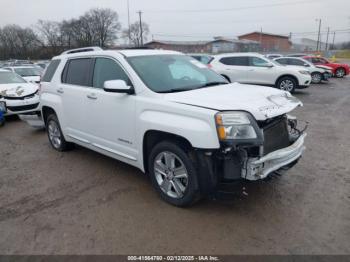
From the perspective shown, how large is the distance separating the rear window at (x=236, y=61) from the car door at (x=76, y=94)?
9.70 meters

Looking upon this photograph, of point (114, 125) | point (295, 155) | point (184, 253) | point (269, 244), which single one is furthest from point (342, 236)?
point (114, 125)

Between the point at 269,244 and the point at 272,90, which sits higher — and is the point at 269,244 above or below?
below

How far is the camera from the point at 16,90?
840 centimetres

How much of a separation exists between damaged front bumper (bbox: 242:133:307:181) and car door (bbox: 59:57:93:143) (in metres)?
2.71

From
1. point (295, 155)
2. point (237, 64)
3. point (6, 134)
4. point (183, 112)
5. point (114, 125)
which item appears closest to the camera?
point (183, 112)

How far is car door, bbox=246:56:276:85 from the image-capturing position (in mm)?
12469

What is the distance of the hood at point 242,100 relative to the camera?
2883mm

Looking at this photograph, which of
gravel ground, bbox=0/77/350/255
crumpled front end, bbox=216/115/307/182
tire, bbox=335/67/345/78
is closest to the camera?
gravel ground, bbox=0/77/350/255

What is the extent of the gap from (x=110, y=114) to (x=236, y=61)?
10480 mm

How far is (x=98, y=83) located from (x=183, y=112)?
5.94ft

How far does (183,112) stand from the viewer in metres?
3.02

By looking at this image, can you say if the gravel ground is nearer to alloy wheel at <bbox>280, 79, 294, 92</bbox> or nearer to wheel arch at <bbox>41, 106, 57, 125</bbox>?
wheel arch at <bbox>41, 106, 57, 125</bbox>

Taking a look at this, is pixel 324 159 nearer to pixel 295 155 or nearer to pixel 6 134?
pixel 295 155

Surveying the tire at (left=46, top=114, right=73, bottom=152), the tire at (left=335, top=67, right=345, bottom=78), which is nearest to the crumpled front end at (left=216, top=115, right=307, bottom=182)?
the tire at (left=46, top=114, right=73, bottom=152)
